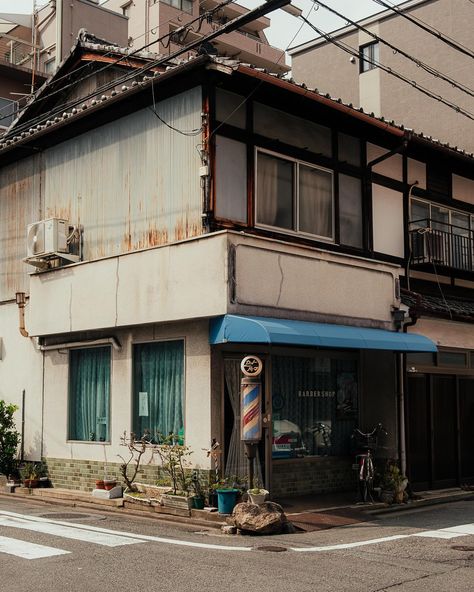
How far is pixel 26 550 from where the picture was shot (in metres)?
9.77

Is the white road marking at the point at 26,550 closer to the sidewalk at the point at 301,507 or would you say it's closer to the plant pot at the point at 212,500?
the sidewalk at the point at 301,507

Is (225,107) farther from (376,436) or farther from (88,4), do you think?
(88,4)

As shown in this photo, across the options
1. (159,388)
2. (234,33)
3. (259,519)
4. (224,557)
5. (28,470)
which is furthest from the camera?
(234,33)

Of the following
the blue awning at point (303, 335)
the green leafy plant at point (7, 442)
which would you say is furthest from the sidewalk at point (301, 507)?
the blue awning at point (303, 335)

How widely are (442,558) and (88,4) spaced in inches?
1169

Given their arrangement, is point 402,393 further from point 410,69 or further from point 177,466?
point 410,69

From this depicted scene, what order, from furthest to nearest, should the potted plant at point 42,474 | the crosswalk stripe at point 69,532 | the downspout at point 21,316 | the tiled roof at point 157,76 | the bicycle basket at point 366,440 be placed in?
1. the downspout at point 21,316
2. the potted plant at point 42,474
3. the bicycle basket at point 366,440
4. the tiled roof at point 157,76
5. the crosswalk stripe at point 69,532

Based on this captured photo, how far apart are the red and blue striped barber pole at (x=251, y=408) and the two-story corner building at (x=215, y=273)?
773mm

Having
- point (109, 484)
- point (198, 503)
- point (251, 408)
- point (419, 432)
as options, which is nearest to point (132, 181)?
point (251, 408)

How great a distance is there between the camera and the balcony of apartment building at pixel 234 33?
45.8 m

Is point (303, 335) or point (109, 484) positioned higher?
point (303, 335)

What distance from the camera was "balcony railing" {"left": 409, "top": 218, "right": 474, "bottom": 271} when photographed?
57.1 ft

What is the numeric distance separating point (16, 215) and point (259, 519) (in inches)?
411

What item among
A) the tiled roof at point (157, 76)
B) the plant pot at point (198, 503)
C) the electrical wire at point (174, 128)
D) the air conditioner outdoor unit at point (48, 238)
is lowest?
the plant pot at point (198, 503)
